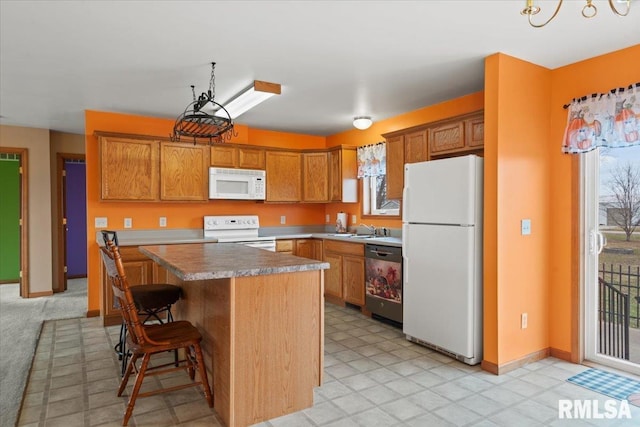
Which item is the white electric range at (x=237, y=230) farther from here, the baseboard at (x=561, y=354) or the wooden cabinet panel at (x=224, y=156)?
the baseboard at (x=561, y=354)

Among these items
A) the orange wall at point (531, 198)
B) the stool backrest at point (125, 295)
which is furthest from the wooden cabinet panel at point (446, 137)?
the stool backrest at point (125, 295)

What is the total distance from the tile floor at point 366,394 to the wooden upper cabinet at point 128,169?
66.9 inches

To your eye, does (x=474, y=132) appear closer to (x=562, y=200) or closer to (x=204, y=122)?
(x=562, y=200)

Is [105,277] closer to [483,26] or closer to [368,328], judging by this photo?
[368,328]

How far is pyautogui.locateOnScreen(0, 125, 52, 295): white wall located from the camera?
5.66m

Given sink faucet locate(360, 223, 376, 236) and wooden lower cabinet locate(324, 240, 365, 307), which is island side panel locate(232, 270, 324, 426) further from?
sink faucet locate(360, 223, 376, 236)

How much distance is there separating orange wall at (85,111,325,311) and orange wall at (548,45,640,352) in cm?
365

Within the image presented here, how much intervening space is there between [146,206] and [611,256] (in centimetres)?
485

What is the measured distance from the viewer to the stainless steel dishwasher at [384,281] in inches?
160

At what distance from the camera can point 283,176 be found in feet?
18.3

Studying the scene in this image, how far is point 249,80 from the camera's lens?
3.59m

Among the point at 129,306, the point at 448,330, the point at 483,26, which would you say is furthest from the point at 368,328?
the point at 483,26

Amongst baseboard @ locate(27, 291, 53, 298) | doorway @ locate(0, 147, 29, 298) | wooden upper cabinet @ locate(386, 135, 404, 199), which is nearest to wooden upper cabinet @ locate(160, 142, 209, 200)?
wooden upper cabinet @ locate(386, 135, 404, 199)

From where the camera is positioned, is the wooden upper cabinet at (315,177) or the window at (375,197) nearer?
the window at (375,197)
